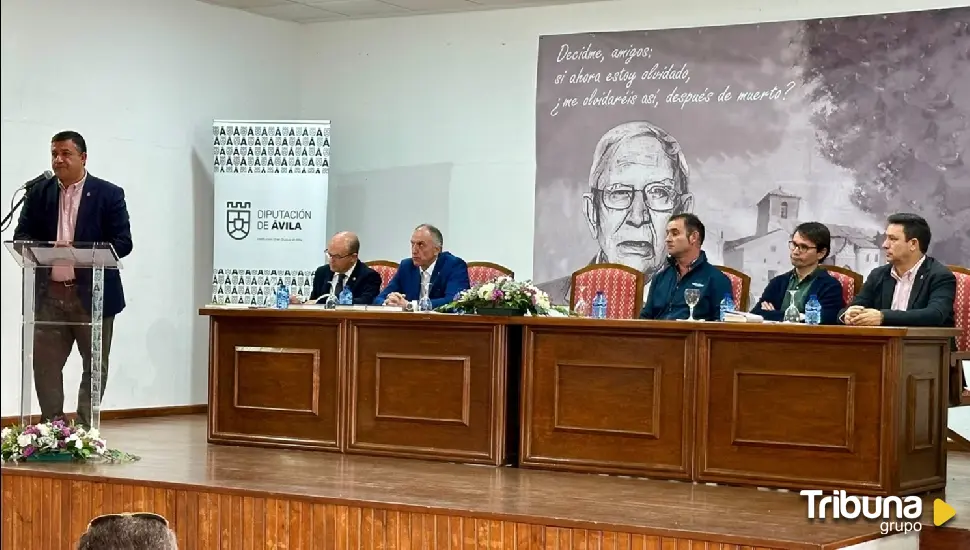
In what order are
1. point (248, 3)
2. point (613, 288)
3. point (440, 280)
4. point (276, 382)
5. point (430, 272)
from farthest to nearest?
point (248, 3), point (430, 272), point (440, 280), point (613, 288), point (276, 382)

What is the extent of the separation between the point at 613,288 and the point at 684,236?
2.55ft

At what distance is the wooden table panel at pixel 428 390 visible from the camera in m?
5.14

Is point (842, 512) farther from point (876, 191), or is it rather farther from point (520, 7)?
point (520, 7)

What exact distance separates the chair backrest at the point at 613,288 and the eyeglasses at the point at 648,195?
1.46m

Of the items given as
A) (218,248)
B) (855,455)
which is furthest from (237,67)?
(855,455)

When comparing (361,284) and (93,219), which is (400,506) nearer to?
(93,219)

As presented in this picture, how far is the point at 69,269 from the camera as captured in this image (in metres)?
5.06

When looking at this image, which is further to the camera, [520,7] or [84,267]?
[520,7]

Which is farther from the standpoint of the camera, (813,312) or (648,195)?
(648,195)

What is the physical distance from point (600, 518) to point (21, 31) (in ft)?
16.7

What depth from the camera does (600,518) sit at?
359cm

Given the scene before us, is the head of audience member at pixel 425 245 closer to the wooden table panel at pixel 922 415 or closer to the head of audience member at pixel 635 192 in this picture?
the head of audience member at pixel 635 192

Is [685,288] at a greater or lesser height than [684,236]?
lesser

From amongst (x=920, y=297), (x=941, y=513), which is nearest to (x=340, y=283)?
(x=920, y=297)
